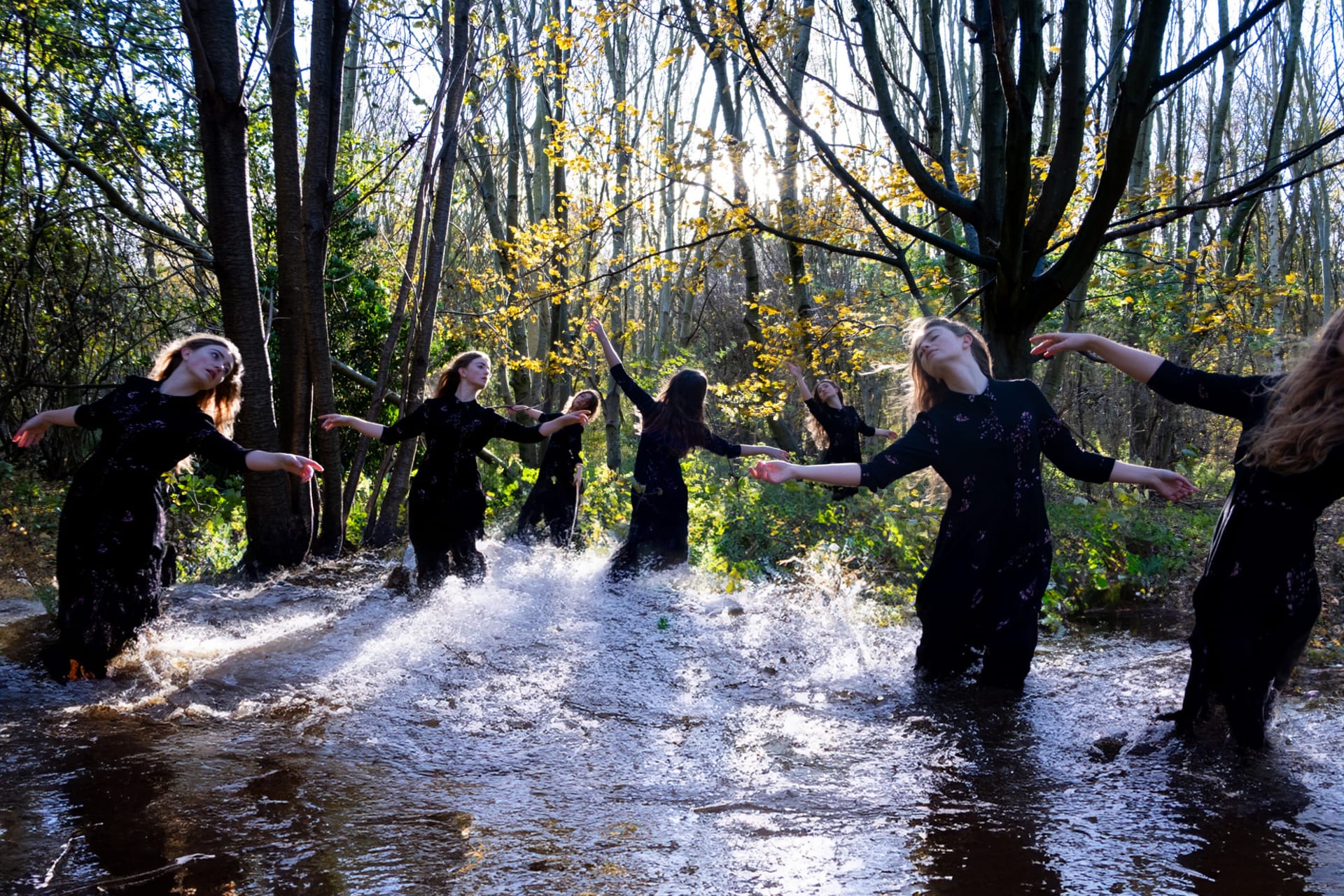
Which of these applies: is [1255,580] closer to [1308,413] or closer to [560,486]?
[1308,413]

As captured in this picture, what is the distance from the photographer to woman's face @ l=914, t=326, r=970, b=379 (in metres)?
4.21

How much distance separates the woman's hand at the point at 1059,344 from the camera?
387 cm

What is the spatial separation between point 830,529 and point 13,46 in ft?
33.5

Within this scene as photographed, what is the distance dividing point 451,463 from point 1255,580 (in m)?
5.10

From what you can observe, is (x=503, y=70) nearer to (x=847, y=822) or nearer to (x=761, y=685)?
(x=761, y=685)

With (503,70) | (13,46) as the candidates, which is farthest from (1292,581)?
(13,46)

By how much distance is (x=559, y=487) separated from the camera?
375 inches

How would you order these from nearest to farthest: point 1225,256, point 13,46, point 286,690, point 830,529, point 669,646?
point 286,690
point 669,646
point 13,46
point 830,529
point 1225,256

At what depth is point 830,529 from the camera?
34.4ft

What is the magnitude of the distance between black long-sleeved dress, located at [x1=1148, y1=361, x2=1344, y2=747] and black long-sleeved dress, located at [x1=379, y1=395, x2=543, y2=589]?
4523 millimetres

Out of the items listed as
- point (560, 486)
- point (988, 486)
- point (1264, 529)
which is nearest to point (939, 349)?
point (988, 486)

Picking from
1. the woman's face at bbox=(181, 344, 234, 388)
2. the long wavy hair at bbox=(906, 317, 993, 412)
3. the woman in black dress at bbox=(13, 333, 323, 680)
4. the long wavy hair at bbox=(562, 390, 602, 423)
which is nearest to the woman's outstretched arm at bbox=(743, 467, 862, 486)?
the long wavy hair at bbox=(906, 317, 993, 412)

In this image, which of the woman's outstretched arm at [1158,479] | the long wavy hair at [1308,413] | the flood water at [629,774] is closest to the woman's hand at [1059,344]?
the woman's outstretched arm at [1158,479]

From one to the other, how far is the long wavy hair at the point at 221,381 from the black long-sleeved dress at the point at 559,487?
4426mm
